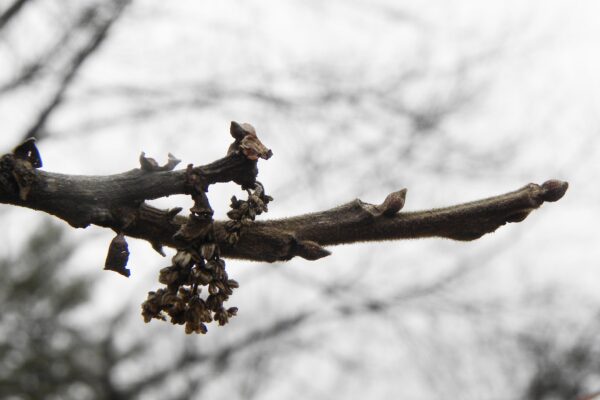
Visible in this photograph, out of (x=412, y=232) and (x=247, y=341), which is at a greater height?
(x=247, y=341)

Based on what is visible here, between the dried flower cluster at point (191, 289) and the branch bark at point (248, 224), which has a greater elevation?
the branch bark at point (248, 224)

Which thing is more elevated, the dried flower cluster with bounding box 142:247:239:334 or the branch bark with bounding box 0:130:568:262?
the branch bark with bounding box 0:130:568:262

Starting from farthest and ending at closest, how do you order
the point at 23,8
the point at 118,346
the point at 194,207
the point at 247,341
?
the point at 118,346 → the point at 247,341 → the point at 23,8 → the point at 194,207

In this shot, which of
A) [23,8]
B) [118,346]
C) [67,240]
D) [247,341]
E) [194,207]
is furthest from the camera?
[67,240]

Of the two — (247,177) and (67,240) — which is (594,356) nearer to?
(67,240)

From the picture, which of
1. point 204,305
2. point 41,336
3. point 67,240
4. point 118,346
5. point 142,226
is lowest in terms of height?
point 204,305

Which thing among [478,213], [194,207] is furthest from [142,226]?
[478,213]

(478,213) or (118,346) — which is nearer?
(478,213)
